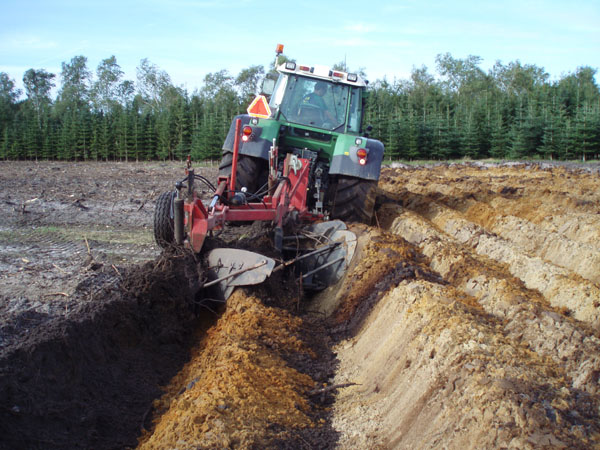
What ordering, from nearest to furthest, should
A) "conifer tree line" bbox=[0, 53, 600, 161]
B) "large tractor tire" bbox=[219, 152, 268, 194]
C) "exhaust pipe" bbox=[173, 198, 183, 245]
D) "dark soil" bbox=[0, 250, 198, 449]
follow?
1. "dark soil" bbox=[0, 250, 198, 449]
2. "exhaust pipe" bbox=[173, 198, 183, 245]
3. "large tractor tire" bbox=[219, 152, 268, 194]
4. "conifer tree line" bbox=[0, 53, 600, 161]

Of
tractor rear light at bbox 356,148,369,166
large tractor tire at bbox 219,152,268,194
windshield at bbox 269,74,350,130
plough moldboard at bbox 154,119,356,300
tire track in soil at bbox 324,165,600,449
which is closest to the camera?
tire track in soil at bbox 324,165,600,449

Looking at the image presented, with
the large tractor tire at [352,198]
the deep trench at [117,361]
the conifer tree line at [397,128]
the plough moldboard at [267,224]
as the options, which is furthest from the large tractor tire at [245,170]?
the conifer tree line at [397,128]

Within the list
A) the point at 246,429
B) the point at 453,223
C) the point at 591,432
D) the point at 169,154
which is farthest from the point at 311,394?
the point at 169,154

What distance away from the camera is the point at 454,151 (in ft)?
94.0

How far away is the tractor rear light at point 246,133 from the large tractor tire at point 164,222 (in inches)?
82.6

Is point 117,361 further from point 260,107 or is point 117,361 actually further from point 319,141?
point 319,141

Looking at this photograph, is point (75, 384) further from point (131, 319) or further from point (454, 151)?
point (454, 151)

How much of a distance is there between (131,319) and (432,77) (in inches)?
2469

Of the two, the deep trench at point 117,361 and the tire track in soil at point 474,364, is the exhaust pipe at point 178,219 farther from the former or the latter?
the tire track in soil at point 474,364

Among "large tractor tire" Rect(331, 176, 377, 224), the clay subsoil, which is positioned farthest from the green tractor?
the clay subsoil

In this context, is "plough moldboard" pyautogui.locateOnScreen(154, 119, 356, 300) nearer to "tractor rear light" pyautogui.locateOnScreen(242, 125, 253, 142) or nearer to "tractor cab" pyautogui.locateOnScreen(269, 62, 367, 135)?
"tractor rear light" pyautogui.locateOnScreen(242, 125, 253, 142)

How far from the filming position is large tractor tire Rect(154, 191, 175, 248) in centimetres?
558

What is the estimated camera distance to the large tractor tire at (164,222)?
5582mm

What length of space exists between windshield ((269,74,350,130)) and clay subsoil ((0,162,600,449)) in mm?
1709
